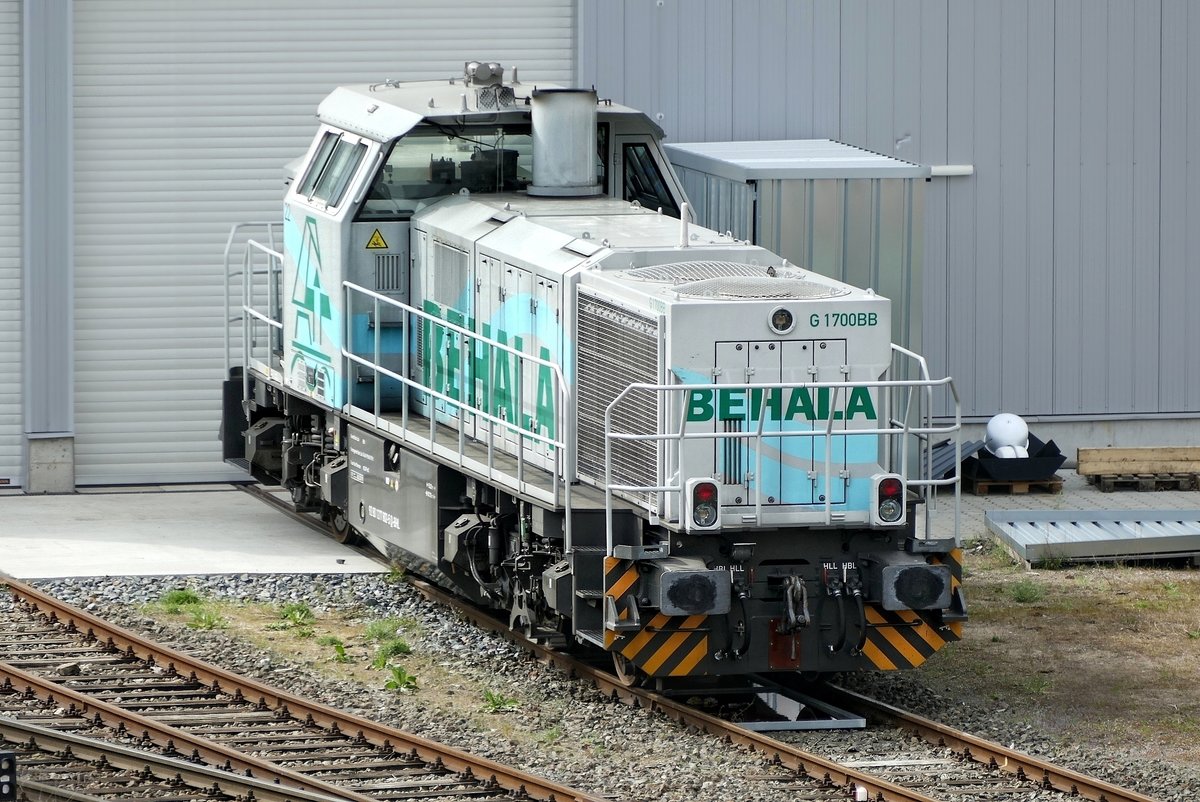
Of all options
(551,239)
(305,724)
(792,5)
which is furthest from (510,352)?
(792,5)

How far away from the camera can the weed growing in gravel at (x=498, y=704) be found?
37.4ft

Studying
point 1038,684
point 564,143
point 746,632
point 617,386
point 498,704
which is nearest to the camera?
point 746,632

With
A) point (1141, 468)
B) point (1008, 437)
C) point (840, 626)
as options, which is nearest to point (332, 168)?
point (840, 626)

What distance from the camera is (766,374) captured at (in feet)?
36.6

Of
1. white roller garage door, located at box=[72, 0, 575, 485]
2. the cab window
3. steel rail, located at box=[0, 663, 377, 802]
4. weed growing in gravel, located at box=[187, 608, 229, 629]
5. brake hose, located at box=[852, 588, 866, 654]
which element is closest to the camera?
steel rail, located at box=[0, 663, 377, 802]

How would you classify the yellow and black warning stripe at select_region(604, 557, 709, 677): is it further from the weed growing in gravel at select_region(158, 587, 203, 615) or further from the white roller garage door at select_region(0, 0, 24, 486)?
the white roller garage door at select_region(0, 0, 24, 486)

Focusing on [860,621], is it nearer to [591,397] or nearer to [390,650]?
[591,397]

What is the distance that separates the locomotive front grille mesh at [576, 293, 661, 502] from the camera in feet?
37.0

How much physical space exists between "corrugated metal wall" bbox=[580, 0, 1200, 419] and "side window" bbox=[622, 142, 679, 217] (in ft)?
13.9

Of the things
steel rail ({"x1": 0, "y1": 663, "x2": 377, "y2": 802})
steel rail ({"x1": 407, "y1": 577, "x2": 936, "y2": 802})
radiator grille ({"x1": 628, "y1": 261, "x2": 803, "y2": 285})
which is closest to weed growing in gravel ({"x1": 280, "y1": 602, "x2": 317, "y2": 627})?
steel rail ({"x1": 407, "y1": 577, "x2": 936, "y2": 802})

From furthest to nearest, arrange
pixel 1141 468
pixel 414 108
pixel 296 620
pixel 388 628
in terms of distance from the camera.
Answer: pixel 1141 468 → pixel 414 108 → pixel 296 620 → pixel 388 628

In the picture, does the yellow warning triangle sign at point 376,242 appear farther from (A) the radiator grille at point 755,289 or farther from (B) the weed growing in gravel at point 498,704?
(B) the weed growing in gravel at point 498,704

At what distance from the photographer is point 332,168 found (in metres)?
14.6

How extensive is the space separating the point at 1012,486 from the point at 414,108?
7.12m
